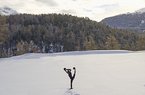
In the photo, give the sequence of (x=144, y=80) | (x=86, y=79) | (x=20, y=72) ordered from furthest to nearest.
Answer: (x=20, y=72) < (x=86, y=79) < (x=144, y=80)

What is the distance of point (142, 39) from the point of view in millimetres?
114000

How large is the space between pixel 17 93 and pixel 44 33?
144690 mm

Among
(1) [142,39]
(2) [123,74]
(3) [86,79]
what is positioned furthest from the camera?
(1) [142,39]

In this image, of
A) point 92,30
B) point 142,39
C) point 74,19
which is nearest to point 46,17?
point 74,19

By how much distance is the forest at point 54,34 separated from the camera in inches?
6024

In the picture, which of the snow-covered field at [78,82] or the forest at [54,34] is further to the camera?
the forest at [54,34]

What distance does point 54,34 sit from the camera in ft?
560

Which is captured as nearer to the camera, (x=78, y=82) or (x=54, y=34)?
(x=78, y=82)

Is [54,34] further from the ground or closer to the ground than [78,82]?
further from the ground

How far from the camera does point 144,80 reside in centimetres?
2584

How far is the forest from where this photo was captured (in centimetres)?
15300

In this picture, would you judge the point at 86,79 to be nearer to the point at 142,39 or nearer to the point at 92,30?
the point at 142,39

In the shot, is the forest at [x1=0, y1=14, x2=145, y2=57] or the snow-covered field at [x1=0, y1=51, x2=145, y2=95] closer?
the snow-covered field at [x1=0, y1=51, x2=145, y2=95]

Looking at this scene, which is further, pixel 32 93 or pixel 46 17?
pixel 46 17
